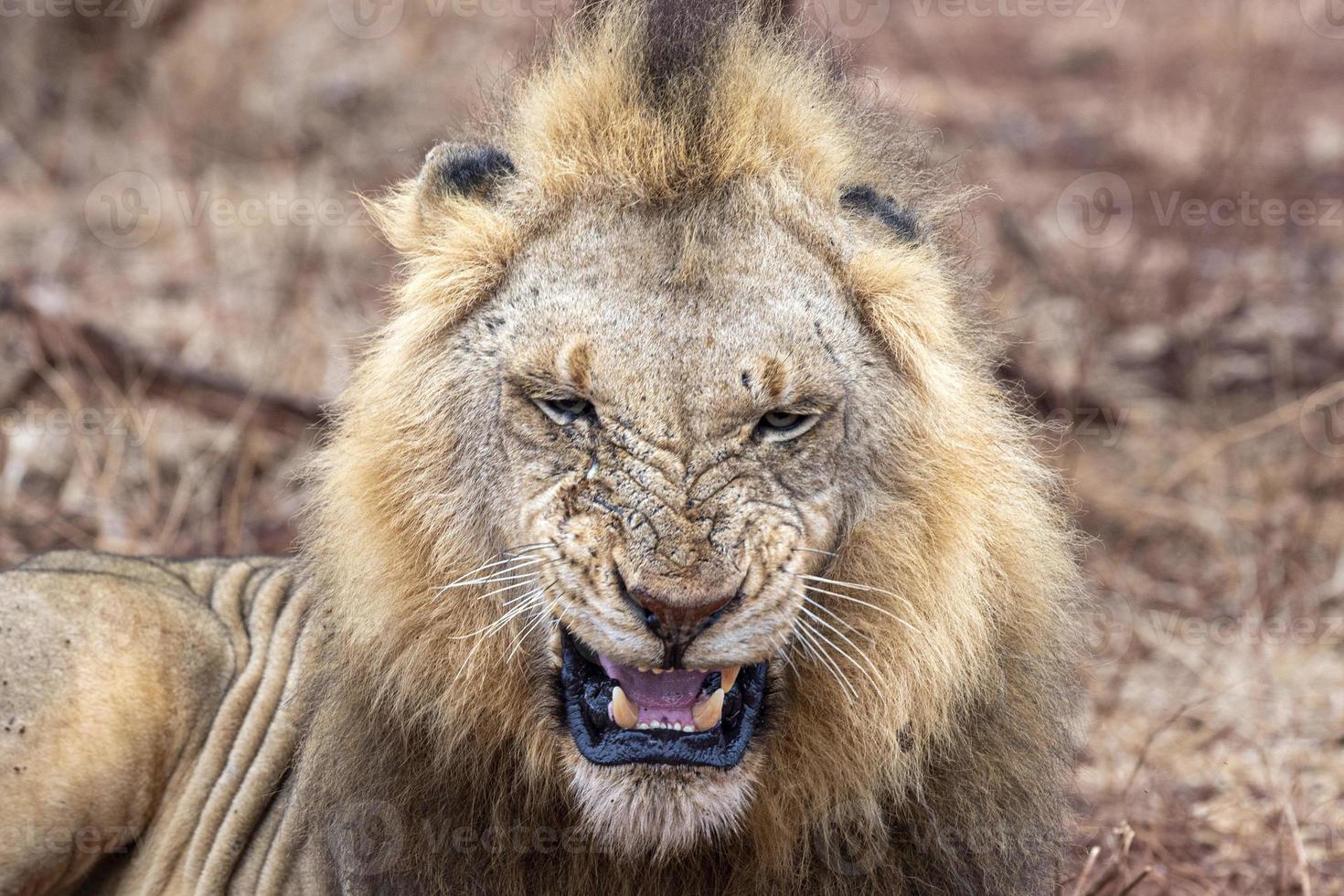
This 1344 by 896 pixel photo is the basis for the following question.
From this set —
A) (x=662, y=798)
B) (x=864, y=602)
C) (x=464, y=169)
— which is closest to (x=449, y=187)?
(x=464, y=169)

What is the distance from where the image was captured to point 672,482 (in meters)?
2.69

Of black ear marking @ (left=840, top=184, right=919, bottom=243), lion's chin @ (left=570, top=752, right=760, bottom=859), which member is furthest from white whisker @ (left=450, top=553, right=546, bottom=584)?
black ear marking @ (left=840, top=184, right=919, bottom=243)

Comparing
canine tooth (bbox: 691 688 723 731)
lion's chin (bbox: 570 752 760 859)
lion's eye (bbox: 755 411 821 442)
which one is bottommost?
lion's chin (bbox: 570 752 760 859)

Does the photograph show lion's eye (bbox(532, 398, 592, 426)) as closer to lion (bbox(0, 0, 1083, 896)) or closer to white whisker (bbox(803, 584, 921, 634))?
lion (bbox(0, 0, 1083, 896))

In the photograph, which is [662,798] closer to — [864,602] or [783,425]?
[864,602]

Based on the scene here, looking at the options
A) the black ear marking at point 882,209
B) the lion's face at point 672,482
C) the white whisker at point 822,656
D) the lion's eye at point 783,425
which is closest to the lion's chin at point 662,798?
the lion's face at point 672,482

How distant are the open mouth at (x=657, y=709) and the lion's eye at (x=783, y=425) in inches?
17.0

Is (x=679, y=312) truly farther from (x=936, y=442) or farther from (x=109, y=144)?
(x=109, y=144)

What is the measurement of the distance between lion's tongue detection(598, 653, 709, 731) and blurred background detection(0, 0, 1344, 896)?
47.2 inches

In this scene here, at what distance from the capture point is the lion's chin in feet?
8.96

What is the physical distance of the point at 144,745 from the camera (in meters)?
3.63

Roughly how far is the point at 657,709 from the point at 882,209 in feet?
3.64

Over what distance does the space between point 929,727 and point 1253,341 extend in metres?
5.51

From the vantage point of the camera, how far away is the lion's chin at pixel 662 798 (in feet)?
8.96
